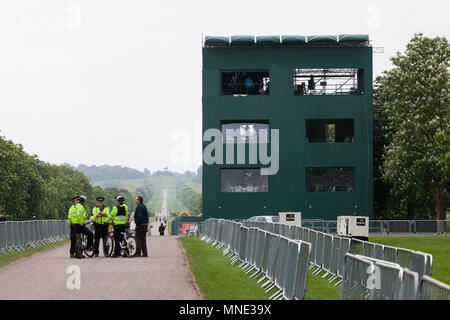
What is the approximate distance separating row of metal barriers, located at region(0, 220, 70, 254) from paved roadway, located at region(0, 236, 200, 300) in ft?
13.6

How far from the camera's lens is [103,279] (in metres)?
18.2

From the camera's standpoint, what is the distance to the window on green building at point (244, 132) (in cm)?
6488

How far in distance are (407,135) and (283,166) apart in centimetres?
957

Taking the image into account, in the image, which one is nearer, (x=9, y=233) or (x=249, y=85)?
(x=9, y=233)

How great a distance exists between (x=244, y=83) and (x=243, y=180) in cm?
773

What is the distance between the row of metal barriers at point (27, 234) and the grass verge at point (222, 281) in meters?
7.57

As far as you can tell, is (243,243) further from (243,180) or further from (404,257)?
(243,180)

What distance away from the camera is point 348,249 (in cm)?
1773

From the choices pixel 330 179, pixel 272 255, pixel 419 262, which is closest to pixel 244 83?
pixel 330 179

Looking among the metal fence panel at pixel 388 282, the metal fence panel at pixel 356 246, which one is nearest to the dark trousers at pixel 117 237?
the metal fence panel at pixel 356 246

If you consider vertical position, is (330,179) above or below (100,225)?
above

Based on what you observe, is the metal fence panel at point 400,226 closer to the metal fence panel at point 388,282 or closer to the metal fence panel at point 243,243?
the metal fence panel at point 243,243
